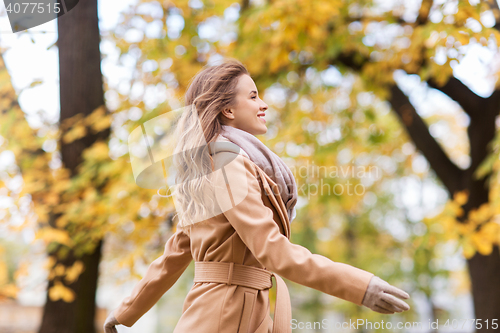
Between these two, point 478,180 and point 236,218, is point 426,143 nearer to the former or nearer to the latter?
point 478,180

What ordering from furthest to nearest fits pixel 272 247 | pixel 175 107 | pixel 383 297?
pixel 175 107 < pixel 272 247 < pixel 383 297

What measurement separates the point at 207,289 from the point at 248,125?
66 centimetres

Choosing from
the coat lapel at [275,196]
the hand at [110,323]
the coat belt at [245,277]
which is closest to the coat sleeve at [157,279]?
the hand at [110,323]

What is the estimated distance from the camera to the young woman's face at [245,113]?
1.84 m

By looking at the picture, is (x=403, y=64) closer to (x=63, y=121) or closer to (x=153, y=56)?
(x=153, y=56)

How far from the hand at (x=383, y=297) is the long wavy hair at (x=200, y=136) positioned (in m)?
0.59

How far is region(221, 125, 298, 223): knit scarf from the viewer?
1.72 metres

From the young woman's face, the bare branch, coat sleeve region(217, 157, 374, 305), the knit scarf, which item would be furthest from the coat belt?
the bare branch

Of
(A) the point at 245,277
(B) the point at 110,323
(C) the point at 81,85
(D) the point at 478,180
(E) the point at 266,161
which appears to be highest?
(E) the point at 266,161

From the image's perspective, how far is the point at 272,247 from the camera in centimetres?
147

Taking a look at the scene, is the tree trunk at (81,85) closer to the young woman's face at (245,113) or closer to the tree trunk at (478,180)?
the young woman's face at (245,113)

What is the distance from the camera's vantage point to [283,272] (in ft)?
4.70

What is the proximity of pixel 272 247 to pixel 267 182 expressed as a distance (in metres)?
0.31

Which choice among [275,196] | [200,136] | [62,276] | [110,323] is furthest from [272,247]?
[62,276]
